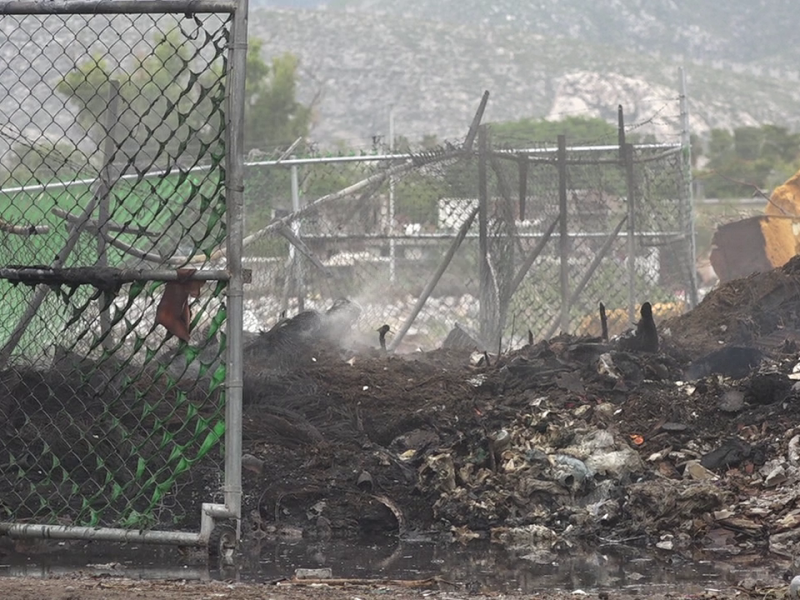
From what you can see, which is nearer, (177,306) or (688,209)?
(177,306)

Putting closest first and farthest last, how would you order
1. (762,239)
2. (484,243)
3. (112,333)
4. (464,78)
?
(112,333)
(484,243)
(762,239)
(464,78)

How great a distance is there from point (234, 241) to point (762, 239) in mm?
10672

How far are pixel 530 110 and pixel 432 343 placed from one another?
9115 centimetres

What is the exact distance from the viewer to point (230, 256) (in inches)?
170

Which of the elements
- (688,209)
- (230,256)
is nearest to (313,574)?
(230,256)

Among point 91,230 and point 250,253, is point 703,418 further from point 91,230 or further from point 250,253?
point 250,253

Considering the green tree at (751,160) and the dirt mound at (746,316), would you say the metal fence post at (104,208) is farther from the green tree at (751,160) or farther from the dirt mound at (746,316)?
the green tree at (751,160)

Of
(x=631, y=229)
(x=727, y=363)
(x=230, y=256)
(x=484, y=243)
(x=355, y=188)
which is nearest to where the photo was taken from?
(x=230, y=256)

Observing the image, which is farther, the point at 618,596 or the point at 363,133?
the point at 363,133

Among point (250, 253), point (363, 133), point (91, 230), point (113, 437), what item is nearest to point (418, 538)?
point (113, 437)

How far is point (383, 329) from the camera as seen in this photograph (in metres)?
10.2

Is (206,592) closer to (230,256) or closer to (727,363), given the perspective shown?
(230,256)

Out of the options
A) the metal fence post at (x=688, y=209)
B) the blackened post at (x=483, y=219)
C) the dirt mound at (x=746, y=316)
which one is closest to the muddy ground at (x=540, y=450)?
the dirt mound at (x=746, y=316)

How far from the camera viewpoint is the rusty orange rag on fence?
4371 millimetres
